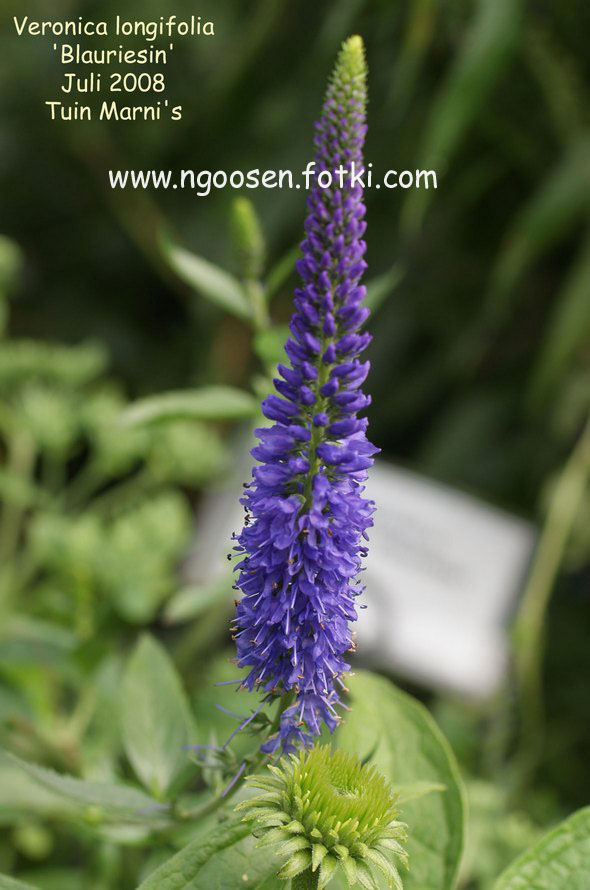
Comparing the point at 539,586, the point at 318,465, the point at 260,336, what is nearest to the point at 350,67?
the point at 318,465

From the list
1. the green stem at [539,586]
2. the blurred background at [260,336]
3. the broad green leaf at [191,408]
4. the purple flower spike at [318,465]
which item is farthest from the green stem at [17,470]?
the purple flower spike at [318,465]

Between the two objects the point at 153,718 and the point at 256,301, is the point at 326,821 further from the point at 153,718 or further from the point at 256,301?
the point at 256,301

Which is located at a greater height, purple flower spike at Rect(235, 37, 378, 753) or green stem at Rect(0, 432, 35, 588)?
purple flower spike at Rect(235, 37, 378, 753)

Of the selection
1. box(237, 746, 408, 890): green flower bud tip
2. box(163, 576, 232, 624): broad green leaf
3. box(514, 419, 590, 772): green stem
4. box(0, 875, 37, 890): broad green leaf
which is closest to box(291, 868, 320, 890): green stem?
box(237, 746, 408, 890): green flower bud tip

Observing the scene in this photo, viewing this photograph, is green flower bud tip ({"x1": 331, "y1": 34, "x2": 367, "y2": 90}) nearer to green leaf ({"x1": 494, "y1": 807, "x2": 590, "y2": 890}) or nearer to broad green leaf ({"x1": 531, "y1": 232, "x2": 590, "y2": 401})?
green leaf ({"x1": 494, "y1": 807, "x2": 590, "y2": 890})

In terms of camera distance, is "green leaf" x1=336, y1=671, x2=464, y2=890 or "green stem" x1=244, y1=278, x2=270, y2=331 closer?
"green leaf" x1=336, y1=671, x2=464, y2=890

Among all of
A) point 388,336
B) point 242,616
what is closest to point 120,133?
point 388,336

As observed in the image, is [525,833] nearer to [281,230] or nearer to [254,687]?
[254,687]
